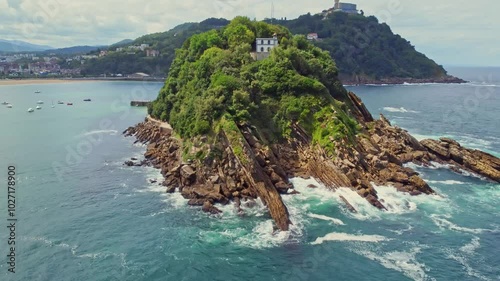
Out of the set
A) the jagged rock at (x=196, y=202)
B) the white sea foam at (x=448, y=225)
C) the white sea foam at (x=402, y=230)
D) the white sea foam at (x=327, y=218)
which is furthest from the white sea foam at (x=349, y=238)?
the jagged rock at (x=196, y=202)

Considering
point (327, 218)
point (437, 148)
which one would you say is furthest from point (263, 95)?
point (437, 148)

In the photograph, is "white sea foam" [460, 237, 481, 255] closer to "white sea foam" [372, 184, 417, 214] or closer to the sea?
the sea

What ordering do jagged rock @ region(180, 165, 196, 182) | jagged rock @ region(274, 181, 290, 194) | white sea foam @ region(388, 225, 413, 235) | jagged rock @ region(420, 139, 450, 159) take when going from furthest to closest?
jagged rock @ region(420, 139, 450, 159)
jagged rock @ region(180, 165, 196, 182)
jagged rock @ region(274, 181, 290, 194)
white sea foam @ region(388, 225, 413, 235)

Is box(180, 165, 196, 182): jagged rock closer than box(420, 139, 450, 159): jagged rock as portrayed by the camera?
Yes

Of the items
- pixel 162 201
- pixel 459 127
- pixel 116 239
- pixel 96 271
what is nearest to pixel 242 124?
pixel 162 201

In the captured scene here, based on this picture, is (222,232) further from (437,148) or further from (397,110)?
(397,110)

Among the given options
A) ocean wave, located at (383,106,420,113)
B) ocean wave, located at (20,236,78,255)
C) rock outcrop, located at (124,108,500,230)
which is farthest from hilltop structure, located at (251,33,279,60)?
ocean wave, located at (20,236,78,255)

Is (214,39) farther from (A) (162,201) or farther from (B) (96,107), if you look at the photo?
(B) (96,107)
